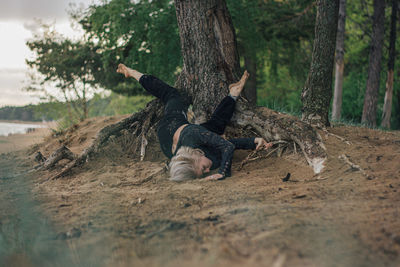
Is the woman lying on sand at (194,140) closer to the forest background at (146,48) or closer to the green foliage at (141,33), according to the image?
the forest background at (146,48)

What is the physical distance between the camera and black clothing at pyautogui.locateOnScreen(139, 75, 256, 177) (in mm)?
3936

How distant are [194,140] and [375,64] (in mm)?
9554

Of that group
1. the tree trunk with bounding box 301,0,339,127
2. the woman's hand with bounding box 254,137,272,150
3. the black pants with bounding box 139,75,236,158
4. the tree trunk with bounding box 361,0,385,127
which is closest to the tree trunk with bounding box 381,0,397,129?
the tree trunk with bounding box 361,0,385,127

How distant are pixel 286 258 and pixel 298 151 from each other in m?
2.66

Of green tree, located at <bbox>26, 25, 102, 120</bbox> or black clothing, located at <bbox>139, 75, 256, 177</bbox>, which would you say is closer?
black clothing, located at <bbox>139, 75, 256, 177</bbox>

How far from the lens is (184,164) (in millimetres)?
3842

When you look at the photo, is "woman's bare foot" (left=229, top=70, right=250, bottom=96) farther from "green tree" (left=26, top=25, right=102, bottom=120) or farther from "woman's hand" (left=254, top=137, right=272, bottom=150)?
"green tree" (left=26, top=25, right=102, bottom=120)

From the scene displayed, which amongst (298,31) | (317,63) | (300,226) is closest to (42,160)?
(300,226)

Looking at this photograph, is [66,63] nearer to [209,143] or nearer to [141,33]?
[141,33]

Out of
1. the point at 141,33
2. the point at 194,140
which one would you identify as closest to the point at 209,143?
the point at 194,140

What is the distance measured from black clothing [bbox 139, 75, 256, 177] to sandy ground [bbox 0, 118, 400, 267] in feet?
1.14

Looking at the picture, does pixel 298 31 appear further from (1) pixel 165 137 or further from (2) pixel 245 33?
(1) pixel 165 137

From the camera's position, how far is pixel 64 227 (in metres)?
2.44

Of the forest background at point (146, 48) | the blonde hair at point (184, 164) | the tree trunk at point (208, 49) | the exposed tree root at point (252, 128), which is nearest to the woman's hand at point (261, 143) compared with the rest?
the exposed tree root at point (252, 128)
